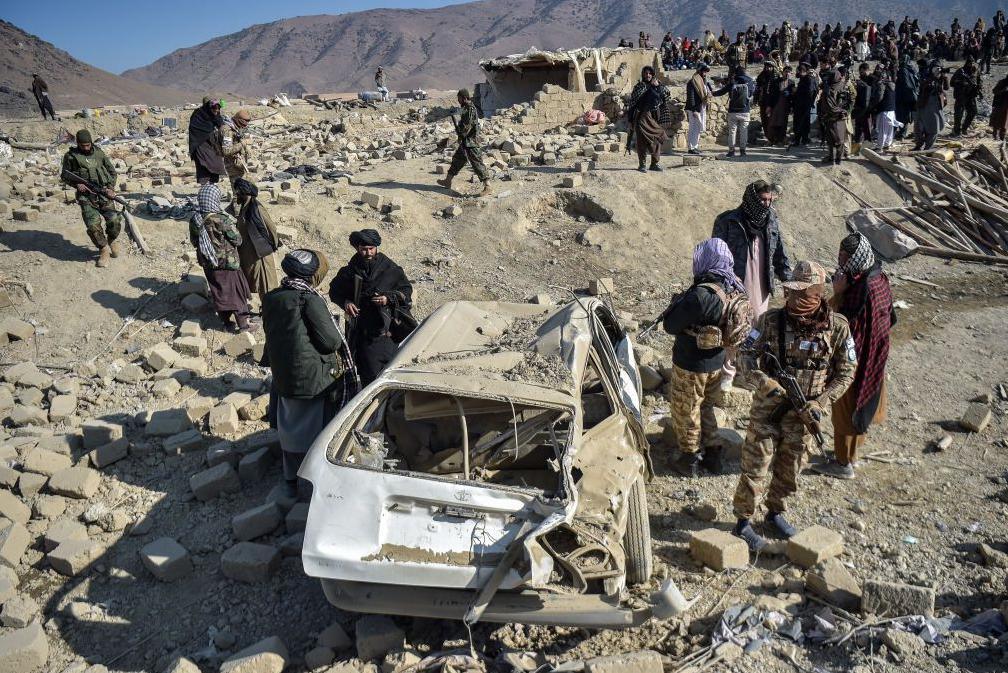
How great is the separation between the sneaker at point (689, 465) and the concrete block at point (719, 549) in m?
0.95

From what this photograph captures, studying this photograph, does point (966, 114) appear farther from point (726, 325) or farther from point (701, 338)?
point (701, 338)

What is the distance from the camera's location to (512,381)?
3.45 m

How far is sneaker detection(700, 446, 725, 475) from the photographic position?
4.70m

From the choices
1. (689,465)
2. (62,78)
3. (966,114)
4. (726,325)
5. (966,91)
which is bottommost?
(689,465)

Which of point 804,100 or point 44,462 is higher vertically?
point 804,100

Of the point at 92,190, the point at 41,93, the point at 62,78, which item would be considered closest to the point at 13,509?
the point at 92,190

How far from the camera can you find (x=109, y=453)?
516 cm

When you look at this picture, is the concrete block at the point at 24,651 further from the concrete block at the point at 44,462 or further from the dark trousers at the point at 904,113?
the dark trousers at the point at 904,113

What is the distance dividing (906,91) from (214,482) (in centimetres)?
1312

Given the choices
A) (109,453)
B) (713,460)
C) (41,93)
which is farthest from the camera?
(41,93)

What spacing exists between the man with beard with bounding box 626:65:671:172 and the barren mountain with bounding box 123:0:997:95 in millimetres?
68901

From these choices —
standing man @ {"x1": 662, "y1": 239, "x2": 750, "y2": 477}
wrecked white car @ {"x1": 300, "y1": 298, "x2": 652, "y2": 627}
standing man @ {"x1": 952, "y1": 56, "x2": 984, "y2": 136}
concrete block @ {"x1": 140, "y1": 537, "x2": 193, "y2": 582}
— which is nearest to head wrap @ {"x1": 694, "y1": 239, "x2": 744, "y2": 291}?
standing man @ {"x1": 662, "y1": 239, "x2": 750, "y2": 477}

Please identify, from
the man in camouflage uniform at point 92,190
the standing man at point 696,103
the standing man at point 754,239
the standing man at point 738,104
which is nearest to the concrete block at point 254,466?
the standing man at point 754,239

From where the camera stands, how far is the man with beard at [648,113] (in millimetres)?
10078
